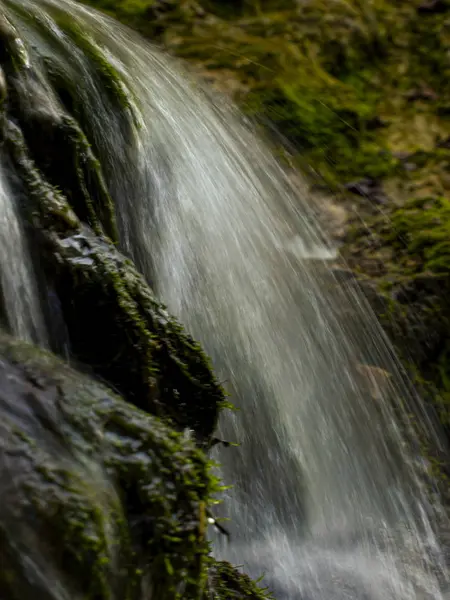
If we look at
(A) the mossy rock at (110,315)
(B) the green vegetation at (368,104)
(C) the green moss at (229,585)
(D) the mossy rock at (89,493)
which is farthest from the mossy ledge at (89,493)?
(B) the green vegetation at (368,104)

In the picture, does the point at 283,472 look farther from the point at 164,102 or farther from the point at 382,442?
the point at 164,102

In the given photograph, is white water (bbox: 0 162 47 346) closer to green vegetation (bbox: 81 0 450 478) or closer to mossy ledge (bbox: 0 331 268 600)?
mossy ledge (bbox: 0 331 268 600)

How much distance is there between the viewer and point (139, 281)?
90.3 inches

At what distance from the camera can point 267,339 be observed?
12.0 ft

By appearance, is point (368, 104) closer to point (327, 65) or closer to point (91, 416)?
point (327, 65)

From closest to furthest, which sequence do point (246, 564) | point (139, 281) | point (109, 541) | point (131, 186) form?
point (109, 541) < point (139, 281) < point (246, 564) < point (131, 186)

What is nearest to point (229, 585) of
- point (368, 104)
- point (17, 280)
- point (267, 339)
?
point (17, 280)

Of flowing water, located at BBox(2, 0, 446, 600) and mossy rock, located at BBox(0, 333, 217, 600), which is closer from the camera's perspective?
mossy rock, located at BBox(0, 333, 217, 600)

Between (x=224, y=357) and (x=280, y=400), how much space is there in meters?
0.43

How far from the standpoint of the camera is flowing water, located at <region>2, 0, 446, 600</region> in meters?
3.10

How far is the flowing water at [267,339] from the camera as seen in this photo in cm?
310

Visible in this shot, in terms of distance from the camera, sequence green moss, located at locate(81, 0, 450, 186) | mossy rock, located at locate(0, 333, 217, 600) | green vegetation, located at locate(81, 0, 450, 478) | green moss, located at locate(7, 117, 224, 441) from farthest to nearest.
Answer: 1. green moss, located at locate(81, 0, 450, 186)
2. green vegetation, located at locate(81, 0, 450, 478)
3. green moss, located at locate(7, 117, 224, 441)
4. mossy rock, located at locate(0, 333, 217, 600)

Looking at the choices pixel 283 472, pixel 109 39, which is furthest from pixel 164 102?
pixel 283 472

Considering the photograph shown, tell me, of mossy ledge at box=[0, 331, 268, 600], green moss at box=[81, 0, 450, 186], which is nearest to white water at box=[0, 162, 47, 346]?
mossy ledge at box=[0, 331, 268, 600]
